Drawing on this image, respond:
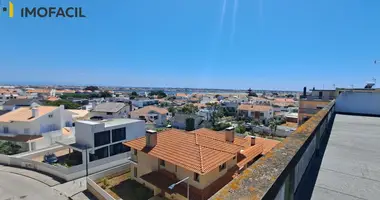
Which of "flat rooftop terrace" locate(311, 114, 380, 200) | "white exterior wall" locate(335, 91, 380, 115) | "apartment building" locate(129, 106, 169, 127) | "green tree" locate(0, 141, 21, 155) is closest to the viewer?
"flat rooftop terrace" locate(311, 114, 380, 200)

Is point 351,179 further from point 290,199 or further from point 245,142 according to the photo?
point 245,142

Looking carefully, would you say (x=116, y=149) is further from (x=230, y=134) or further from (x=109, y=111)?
(x=109, y=111)

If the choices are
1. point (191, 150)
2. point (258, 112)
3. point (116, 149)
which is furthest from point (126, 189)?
point (258, 112)

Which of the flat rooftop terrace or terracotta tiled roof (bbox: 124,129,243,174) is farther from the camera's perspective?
terracotta tiled roof (bbox: 124,129,243,174)

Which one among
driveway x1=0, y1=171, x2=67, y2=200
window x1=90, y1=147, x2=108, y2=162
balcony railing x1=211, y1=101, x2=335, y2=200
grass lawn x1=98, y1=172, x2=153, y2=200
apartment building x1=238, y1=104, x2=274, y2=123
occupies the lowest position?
driveway x1=0, y1=171, x2=67, y2=200

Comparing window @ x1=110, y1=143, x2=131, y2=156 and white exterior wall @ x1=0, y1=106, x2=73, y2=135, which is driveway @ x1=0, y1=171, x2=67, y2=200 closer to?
window @ x1=110, y1=143, x2=131, y2=156

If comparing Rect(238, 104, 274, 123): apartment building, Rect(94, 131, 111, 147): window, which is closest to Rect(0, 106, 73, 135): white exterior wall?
Rect(94, 131, 111, 147): window

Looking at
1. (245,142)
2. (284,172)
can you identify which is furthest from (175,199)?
(284,172)
